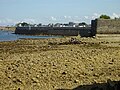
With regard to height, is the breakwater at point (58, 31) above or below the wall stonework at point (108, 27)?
below

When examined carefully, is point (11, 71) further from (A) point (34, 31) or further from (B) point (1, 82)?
(A) point (34, 31)

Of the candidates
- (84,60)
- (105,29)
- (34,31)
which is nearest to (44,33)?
(34,31)

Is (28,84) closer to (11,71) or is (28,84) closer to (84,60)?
(11,71)

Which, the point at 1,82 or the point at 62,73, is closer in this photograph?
the point at 1,82

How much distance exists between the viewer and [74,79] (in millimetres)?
12719

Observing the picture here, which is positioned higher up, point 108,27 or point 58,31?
point 108,27

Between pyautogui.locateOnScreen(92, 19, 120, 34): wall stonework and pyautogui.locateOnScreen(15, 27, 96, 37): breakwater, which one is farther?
pyautogui.locateOnScreen(15, 27, 96, 37): breakwater

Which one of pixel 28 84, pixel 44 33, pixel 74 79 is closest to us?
pixel 28 84

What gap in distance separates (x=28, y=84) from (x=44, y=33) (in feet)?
321

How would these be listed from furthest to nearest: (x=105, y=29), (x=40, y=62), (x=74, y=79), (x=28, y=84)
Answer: (x=105, y=29) < (x=40, y=62) < (x=74, y=79) < (x=28, y=84)

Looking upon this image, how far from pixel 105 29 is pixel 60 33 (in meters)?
40.0

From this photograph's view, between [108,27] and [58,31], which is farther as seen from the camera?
[58,31]

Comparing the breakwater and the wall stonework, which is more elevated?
the wall stonework

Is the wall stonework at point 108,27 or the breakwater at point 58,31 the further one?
the breakwater at point 58,31
